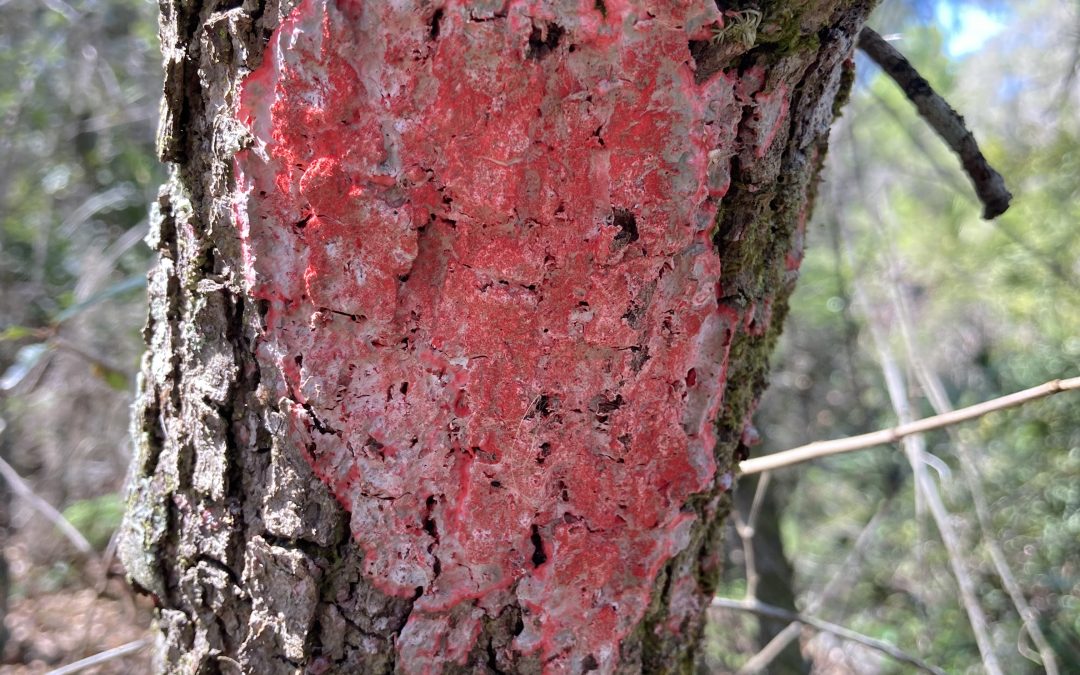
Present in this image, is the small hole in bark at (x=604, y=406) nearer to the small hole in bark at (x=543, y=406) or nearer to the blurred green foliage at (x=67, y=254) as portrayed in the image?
the small hole in bark at (x=543, y=406)

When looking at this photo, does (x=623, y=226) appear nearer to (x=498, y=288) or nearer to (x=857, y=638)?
(x=498, y=288)

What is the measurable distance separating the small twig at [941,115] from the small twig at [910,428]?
0.26m

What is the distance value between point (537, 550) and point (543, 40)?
526mm

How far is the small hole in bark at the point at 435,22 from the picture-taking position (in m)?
0.65

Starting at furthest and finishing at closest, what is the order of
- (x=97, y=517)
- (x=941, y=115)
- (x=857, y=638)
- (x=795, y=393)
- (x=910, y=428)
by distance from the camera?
(x=795, y=393) < (x=97, y=517) < (x=857, y=638) < (x=910, y=428) < (x=941, y=115)

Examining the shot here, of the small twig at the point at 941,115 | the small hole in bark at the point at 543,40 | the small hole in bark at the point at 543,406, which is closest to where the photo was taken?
the small hole in bark at the point at 543,40

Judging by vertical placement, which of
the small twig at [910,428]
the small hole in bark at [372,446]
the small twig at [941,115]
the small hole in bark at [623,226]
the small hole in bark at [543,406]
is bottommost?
the small hole in bark at [372,446]

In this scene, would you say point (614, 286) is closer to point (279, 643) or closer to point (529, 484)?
point (529, 484)

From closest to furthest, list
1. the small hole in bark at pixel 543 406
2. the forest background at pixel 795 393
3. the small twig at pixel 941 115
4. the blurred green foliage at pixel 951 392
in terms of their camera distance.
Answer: the small hole in bark at pixel 543 406 → the small twig at pixel 941 115 → the forest background at pixel 795 393 → the blurred green foliage at pixel 951 392

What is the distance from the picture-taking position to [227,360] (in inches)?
32.4

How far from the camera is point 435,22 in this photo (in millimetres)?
→ 656

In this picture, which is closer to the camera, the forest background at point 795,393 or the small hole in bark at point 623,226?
the small hole in bark at point 623,226

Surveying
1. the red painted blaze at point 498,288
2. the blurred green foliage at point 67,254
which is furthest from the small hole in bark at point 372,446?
the blurred green foliage at point 67,254

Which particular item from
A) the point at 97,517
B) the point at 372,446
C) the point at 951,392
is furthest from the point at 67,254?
the point at 951,392
